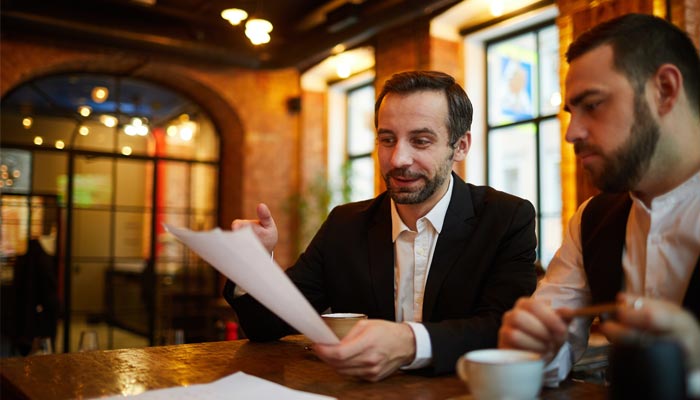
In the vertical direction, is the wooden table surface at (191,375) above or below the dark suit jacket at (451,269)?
below

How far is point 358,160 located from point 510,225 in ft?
21.9

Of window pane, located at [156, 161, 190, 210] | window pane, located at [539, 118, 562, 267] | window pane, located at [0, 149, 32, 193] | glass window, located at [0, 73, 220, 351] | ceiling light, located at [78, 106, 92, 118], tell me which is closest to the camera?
window pane, located at [539, 118, 562, 267]

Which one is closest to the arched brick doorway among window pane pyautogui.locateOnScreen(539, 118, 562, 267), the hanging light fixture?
the hanging light fixture

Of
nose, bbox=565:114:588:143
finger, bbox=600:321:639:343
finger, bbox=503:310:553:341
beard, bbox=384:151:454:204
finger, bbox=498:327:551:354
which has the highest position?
nose, bbox=565:114:588:143

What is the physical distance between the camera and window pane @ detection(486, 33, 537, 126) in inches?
241

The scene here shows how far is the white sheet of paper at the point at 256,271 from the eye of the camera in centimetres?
103

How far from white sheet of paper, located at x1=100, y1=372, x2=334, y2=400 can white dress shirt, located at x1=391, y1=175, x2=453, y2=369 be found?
2.23 ft

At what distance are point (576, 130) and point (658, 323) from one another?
1.71ft

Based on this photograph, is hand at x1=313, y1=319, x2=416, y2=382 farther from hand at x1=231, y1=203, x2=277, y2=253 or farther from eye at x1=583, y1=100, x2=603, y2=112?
eye at x1=583, y1=100, x2=603, y2=112

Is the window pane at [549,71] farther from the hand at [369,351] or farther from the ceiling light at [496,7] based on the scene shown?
the hand at [369,351]

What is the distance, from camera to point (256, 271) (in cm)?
109

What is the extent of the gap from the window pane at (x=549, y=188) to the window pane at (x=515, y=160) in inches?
4.5

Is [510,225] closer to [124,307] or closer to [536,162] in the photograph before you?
[536,162]

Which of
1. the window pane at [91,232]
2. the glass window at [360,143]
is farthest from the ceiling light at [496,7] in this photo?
the window pane at [91,232]
